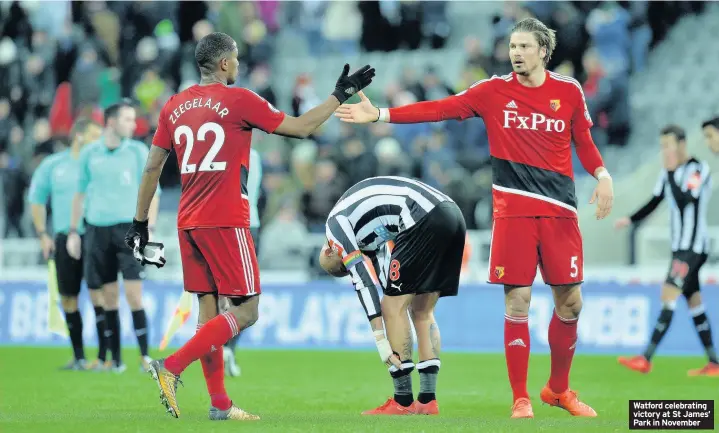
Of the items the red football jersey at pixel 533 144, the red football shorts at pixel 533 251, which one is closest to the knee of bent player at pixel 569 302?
the red football shorts at pixel 533 251

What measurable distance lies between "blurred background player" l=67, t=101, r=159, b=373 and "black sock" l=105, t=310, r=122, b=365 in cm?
1

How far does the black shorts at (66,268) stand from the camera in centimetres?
1402

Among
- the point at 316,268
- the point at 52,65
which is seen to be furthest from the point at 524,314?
the point at 52,65

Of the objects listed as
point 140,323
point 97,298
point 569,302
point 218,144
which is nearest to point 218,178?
point 218,144

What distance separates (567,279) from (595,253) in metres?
10.9

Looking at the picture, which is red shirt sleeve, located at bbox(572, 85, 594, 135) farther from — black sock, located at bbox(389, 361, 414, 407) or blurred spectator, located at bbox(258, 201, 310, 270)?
blurred spectator, located at bbox(258, 201, 310, 270)

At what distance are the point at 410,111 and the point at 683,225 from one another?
5.70 meters

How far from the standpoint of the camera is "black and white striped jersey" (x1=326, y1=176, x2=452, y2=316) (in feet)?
30.7

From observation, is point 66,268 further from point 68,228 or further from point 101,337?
point 101,337

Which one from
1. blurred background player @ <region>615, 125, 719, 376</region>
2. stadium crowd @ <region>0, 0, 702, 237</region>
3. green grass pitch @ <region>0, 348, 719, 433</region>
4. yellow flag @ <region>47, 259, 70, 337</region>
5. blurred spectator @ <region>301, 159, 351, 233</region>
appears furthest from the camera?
stadium crowd @ <region>0, 0, 702, 237</region>

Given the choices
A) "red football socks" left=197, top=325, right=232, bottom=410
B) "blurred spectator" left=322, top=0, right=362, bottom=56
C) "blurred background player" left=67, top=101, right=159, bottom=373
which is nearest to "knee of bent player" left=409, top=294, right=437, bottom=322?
"red football socks" left=197, top=325, right=232, bottom=410

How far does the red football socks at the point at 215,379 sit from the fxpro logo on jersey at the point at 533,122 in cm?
260

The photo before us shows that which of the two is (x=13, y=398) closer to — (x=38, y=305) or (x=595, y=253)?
(x=38, y=305)

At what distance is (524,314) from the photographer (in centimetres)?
Result: 914
